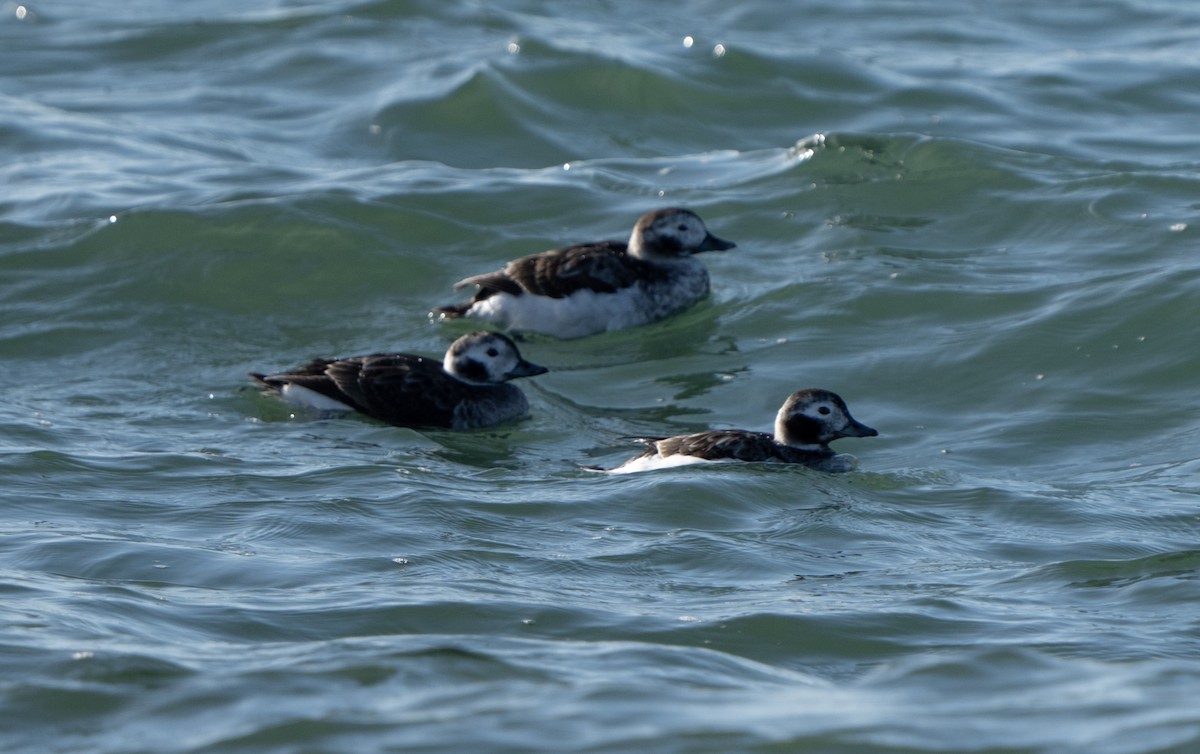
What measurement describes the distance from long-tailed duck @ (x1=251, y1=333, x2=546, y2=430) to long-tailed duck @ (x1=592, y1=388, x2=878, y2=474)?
4.60 ft

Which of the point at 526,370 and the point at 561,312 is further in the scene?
the point at 561,312

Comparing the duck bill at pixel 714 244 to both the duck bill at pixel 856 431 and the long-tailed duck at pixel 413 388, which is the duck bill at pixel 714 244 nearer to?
the long-tailed duck at pixel 413 388

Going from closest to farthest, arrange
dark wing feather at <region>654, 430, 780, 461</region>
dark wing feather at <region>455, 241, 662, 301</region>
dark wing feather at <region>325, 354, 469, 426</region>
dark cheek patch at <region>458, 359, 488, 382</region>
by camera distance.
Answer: dark wing feather at <region>654, 430, 780, 461</region> < dark wing feather at <region>325, 354, 469, 426</region> < dark cheek patch at <region>458, 359, 488, 382</region> < dark wing feather at <region>455, 241, 662, 301</region>

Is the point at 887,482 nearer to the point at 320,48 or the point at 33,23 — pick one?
the point at 320,48

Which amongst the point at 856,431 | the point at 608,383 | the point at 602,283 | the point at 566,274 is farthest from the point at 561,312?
the point at 856,431

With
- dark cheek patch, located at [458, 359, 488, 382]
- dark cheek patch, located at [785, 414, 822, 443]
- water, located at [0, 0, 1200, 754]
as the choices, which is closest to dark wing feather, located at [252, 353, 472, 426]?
dark cheek patch, located at [458, 359, 488, 382]

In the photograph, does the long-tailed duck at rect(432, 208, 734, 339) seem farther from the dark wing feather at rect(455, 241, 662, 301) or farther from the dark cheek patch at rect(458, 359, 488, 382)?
the dark cheek patch at rect(458, 359, 488, 382)

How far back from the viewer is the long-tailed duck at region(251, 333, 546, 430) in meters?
10.8

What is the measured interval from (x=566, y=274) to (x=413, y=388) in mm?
2055

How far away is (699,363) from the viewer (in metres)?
12.1

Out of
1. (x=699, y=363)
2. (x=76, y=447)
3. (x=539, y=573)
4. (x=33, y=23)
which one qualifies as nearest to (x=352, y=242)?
(x=699, y=363)

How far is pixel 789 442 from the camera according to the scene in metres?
9.80

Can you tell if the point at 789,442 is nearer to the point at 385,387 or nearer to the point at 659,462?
the point at 659,462

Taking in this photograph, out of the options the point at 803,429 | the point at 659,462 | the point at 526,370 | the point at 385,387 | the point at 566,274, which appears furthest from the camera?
the point at 566,274
